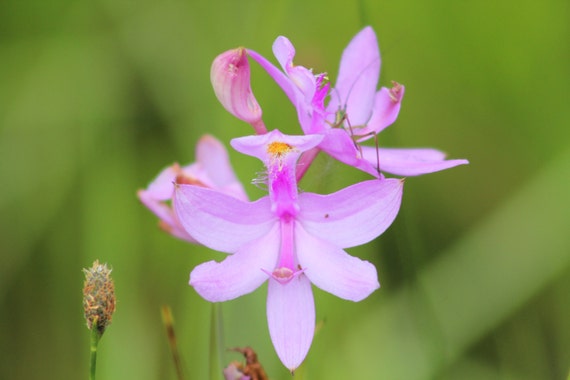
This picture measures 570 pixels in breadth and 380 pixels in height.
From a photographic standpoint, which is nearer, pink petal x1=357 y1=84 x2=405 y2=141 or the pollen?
the pollen

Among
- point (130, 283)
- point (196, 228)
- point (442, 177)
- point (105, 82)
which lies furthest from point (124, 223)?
point (196, 228)

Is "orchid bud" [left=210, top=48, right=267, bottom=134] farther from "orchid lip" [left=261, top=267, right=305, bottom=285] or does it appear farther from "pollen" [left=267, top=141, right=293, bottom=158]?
"orchid lip" [left=261, top=267, right=305, bottom=285]

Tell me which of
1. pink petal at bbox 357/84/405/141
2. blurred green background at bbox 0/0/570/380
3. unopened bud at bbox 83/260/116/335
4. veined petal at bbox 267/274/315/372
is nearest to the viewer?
unopened bud at bbox 83/260/116/335

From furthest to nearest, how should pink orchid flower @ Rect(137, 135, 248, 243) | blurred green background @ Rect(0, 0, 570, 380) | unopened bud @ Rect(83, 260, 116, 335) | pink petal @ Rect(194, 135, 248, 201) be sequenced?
blurred green background @ Rect(0, 0, 570, 380), pink petal @ Rect(194, 135, 248, 201), pink orchid flower @ Rect(137, 135, 248, 243), unopened bud @ Rect(83, 260, 116, 335)

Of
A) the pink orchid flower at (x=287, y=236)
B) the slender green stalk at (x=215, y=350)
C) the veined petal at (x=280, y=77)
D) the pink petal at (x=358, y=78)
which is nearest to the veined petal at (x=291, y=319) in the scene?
the pink orchid flower at (x=287, y=236)

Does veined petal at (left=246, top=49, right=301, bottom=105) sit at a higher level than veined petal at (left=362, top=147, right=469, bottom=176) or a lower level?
higher

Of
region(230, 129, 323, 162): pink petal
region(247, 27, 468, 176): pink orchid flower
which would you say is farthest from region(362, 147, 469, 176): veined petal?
region(230, 129, 323, 162): pink petal

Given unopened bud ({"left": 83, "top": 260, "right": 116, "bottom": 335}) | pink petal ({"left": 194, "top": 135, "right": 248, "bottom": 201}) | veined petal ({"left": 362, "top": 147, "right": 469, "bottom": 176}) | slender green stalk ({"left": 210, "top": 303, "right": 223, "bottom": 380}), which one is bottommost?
slender green stalk ({"left": 210, "top": 303, "right": 223, "bottom": 380})
